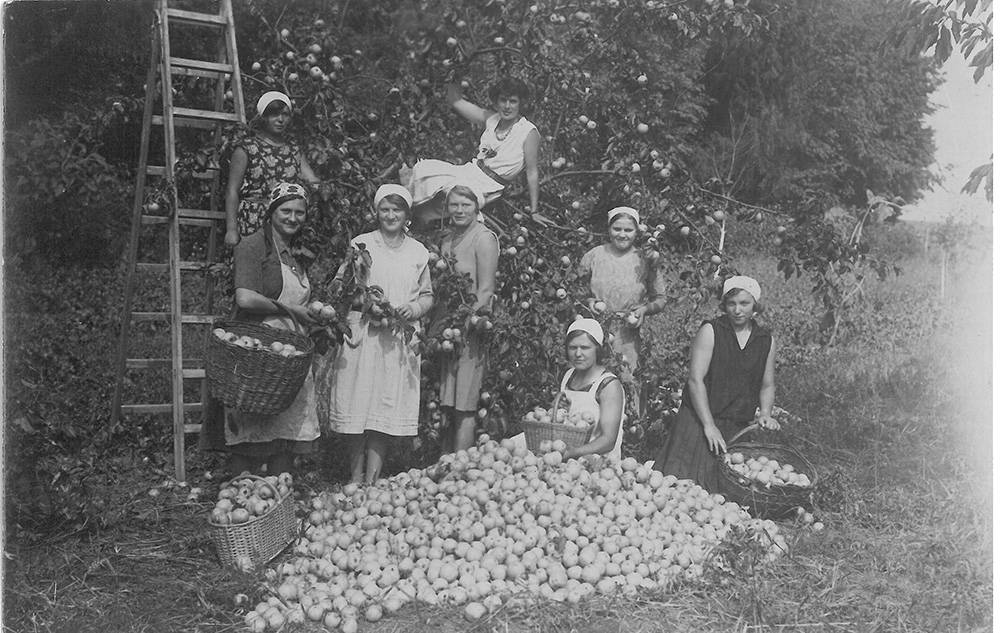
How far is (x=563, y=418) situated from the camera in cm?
458

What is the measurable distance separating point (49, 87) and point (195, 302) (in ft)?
10.8

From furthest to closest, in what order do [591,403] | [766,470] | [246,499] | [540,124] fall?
[540,124], [591,403], [766,470], [246,499]

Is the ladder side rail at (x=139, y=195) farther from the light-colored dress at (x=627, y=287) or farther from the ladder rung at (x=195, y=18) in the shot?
the light-colored dress at (x=627, y=287)

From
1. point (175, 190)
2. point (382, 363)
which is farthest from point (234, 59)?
point (382, 363)

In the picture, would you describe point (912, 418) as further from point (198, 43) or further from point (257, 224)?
point (198, 43)

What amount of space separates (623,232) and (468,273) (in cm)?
90

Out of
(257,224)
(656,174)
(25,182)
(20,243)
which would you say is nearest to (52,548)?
(20,243)

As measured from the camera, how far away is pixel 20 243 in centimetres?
428

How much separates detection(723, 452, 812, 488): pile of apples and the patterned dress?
2582 mm

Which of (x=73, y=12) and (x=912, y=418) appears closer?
(x=73, y=12)

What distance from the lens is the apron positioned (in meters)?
4.40

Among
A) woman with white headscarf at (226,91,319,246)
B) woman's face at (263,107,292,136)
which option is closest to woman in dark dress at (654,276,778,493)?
woman with white headscarf at (226,91,319,246)

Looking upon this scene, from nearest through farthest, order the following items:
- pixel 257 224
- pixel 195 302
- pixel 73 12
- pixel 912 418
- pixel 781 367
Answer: pixel 73 12 < pixel 257 224 < pixel 912 418 < pixel 781 367 < pixel 195 302

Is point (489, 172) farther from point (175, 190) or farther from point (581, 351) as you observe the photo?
point (175, 190)
